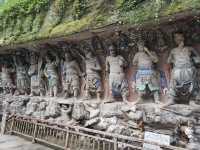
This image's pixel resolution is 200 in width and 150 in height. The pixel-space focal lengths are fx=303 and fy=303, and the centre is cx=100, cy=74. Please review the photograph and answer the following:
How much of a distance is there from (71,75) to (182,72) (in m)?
3.37

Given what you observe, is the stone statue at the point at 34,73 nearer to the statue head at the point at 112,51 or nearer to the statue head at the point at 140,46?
the statue head at the point at 112,51

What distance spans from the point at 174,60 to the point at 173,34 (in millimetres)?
492

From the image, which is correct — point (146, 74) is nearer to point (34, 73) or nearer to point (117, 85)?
point (117, 85)

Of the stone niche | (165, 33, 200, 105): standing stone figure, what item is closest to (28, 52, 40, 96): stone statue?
the stone niche

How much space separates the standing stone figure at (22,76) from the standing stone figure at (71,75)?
2.65m

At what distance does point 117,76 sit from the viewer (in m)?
Result: 6.75

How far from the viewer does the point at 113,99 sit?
6977 millimetres

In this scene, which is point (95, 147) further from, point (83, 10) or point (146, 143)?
point (83, 10)

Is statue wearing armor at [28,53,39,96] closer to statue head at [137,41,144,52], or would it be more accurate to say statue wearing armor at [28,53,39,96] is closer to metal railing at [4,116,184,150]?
metal railing at [4,116,184,150]

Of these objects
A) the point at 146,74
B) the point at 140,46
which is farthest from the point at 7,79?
the point at 146,74

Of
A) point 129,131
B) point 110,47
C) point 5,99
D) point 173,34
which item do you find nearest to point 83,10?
point 110,47

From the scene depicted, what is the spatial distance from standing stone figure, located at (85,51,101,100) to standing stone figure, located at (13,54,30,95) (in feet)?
11.9

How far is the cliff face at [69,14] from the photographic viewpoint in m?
5.14

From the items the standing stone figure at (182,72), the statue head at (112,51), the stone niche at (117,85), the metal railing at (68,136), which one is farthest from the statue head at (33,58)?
the standing stone figure at (182,72)
